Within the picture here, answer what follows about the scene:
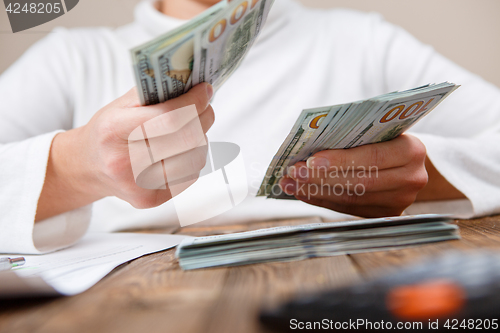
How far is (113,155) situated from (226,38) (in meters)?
0.22

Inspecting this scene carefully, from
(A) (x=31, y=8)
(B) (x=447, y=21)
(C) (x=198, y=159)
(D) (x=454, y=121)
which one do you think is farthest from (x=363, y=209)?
(A) (x=31, y=8)

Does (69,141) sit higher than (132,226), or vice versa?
(69,141)

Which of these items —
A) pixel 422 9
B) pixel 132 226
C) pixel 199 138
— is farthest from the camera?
pixel 422 9

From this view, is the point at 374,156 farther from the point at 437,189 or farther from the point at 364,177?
the point at 437,189

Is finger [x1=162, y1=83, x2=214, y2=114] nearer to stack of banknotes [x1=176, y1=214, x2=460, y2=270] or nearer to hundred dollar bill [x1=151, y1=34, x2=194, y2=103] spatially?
hundred dollar bill [x1=151, y1=34, x2=194, y2=103]

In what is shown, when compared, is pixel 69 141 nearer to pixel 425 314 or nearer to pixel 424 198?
pixel 425 314

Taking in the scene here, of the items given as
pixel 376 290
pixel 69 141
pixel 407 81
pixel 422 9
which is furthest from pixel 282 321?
pixel 422 9

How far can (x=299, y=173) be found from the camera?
1.78 feet

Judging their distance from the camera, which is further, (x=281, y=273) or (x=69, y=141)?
(x=69, y=141)

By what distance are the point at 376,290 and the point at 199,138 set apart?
31cm

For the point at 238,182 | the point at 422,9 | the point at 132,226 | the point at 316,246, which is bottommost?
the point at 132,226

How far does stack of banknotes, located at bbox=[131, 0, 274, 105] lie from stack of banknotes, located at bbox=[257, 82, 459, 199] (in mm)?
135

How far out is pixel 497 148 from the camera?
27.0 inches

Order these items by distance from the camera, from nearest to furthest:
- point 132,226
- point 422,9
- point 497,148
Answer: point 497,148 < point 132,226 < point 422,9
